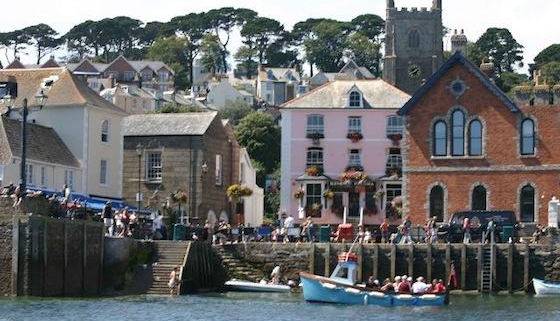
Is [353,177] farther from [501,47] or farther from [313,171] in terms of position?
[501,47]

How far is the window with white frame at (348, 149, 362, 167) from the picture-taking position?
85938mm

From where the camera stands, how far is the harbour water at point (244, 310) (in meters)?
49.7

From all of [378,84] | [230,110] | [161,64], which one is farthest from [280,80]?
[378,84]

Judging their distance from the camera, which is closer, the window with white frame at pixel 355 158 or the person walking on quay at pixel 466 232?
the person walking on quay at pixel 466 232

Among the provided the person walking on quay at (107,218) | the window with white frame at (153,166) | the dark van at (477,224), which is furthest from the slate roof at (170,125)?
Result: the person walking on quay at (107,218)

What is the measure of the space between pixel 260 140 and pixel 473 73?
2153 inches

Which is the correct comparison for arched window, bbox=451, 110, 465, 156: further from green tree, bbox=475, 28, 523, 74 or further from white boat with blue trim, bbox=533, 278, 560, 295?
green tree, bbox=475, 28, 523, 74

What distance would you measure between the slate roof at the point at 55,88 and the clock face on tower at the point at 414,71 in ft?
220

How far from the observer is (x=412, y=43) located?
5689 inches

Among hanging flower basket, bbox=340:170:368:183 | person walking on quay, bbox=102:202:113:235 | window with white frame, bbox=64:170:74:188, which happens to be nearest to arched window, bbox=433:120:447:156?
hanging flower basket, bbox=340:170:368:183

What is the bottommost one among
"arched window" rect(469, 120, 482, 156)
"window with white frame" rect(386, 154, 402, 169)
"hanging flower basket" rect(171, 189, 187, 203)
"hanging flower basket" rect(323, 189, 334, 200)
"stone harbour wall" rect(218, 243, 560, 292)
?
"stone harbour wall" rect(218, 243, 560, 292)

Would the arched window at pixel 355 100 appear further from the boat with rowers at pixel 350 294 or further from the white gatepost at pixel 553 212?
the boat with rowers at pixel 350 294

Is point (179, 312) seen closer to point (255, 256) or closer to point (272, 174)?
point (255, 256)

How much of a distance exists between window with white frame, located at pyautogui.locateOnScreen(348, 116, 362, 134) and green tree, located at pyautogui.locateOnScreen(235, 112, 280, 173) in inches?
1570
